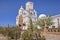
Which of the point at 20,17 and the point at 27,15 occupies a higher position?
the point at 27,15

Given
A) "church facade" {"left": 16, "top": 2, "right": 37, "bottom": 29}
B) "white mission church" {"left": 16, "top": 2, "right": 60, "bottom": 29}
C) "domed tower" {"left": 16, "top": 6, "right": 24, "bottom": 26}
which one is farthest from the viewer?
"domed tower" {"left": 16, "top": 6, "right": 24, "bottom": 26}

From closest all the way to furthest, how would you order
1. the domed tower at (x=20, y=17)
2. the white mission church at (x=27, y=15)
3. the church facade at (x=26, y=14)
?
1. the white mission church at (x=27, y=15)
2. the church facade at (x=26, y=14)
3. the domed tower at (x=20, y=17)

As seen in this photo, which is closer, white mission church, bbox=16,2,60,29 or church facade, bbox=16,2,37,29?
white mission church, bbox=16,2,60,29

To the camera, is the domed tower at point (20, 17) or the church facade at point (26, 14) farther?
the domed tower at point (20, 17)

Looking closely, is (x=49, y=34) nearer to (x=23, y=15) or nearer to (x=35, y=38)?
(x=35, y=38)

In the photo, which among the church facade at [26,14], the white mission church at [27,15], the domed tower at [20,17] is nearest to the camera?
the white mission church at [27,15]

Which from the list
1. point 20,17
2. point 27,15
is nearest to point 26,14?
point 27,15

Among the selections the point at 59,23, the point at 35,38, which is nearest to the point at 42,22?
the point at 59,23

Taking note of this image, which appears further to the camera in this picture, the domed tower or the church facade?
the domed tower

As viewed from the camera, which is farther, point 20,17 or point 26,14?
point 20,17

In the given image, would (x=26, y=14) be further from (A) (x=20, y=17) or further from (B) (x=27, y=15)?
(A) (x=20, y=17)

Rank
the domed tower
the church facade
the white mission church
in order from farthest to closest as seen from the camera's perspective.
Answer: the domed tower, the church facade, the white mission church

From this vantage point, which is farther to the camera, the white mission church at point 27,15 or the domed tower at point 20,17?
the domed tower at point 20,17

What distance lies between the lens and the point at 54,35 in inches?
538
